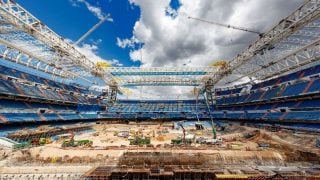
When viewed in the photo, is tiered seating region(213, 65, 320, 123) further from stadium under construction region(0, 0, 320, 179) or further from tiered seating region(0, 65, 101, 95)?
tiered seating region(0, 65, 101, 95)

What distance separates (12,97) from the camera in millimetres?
40969

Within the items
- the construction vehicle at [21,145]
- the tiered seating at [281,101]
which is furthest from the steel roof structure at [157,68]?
the construction vehicle at [21,145]

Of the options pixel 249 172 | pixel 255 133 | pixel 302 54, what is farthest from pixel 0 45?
pixel 302 54

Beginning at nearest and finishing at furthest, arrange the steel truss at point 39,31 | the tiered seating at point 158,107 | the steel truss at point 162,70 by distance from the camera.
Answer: the steel truss at point 39,31 < the steel truss at point 162,70 < the tiered seating at point 158,107

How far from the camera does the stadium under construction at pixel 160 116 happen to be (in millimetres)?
21672

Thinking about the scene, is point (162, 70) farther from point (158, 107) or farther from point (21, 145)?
point (21, 145)

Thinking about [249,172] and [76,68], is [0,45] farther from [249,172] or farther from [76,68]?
[249,172]

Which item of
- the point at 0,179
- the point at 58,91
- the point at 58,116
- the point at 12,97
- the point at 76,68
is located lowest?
the point at 0,179

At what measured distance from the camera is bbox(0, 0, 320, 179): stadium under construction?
71.1ft

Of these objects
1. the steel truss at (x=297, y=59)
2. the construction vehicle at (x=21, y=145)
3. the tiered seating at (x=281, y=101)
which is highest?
the steel truss at (x=297, y=59)

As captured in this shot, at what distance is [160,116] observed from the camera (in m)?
74.6

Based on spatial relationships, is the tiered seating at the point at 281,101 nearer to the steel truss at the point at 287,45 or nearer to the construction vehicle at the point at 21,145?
the steel truss at the point at 287,45

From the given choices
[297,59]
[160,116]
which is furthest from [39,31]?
[160,116]

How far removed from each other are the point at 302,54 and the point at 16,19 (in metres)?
46.4
